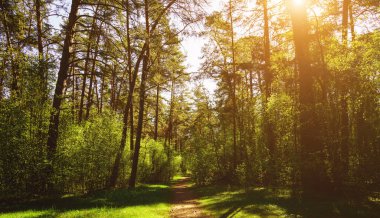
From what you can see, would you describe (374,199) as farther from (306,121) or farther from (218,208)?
(218,208)

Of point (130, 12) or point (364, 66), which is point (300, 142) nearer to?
point (364, 66)

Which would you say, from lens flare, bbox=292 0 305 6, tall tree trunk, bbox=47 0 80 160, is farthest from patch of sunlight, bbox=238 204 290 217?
lens flare, bbox=292 0 305 6

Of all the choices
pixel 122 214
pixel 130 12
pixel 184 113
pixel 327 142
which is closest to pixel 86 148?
pixel 122 214

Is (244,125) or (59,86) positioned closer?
(59,86)

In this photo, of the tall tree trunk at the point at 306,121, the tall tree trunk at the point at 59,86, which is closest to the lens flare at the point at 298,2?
the tall tree trunk at the point at 306,121

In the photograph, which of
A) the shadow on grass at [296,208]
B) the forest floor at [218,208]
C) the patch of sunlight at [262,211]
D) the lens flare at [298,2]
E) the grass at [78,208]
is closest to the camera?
the shadow on grass at [296,208]

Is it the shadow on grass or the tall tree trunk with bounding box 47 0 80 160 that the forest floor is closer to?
the shadow on grass

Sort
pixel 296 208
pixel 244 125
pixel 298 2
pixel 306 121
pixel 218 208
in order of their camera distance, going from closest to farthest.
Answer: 1. pixel 296 208
2. pixel 306 121
3. pixel 218 208
4. pixel 298 2
5. pixel 244 125

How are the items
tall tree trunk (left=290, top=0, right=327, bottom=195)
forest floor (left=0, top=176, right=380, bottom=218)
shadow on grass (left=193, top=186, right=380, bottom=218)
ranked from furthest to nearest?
tall tree trunk (left=290, top=0, right=327, bottom=195), forest floor (left=0, top=176, right=380, bottom=218), shadow on grass (left=193, top=186, right=380, bottom=218)

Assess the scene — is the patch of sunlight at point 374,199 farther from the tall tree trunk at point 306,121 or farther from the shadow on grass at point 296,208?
the tall tree trunk at point 306,121

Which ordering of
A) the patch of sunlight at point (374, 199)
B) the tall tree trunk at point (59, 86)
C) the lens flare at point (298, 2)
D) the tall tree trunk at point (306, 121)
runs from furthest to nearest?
1. the lens flare at point (298, 2)
2. the tall tree trunk at point (59, 86)
3. the tall tree trunk at point (306, 121)
4. the patch of sunlight at point (374, 199)

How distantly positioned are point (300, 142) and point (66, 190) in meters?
13.8

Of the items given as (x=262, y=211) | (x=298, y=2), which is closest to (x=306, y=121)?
(x=262, y=211)

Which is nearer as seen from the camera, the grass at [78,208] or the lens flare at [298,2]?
the grass at [78,208]
